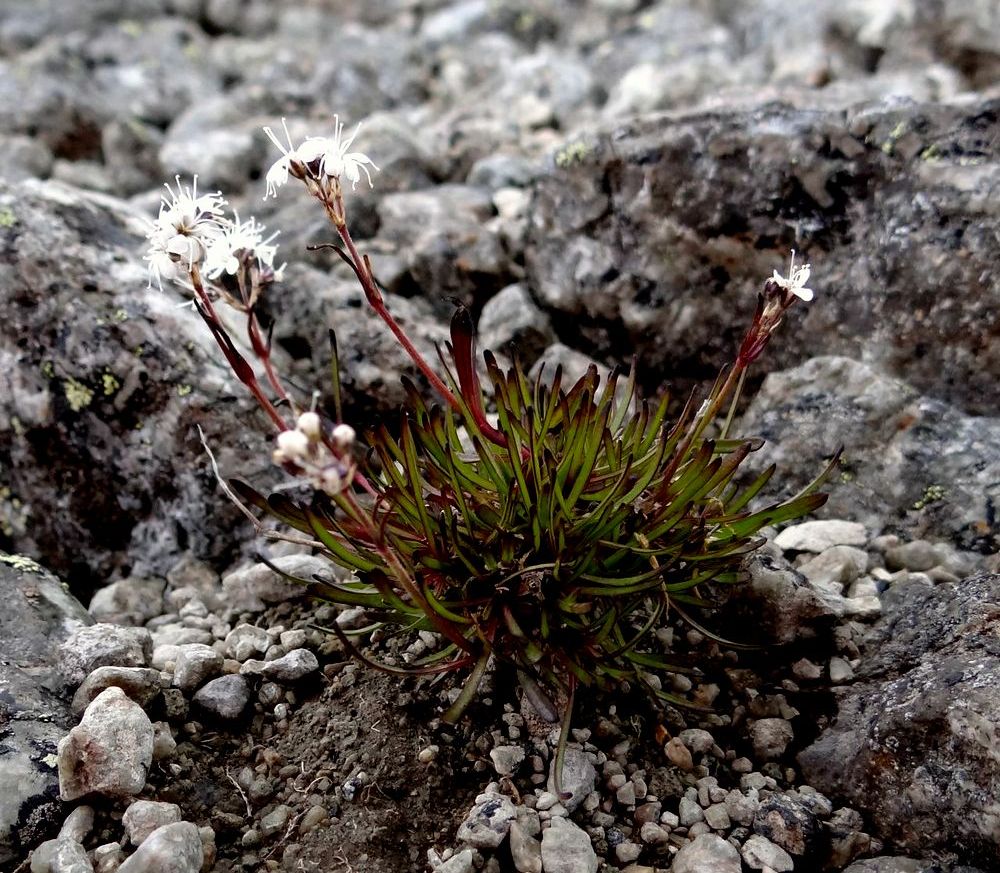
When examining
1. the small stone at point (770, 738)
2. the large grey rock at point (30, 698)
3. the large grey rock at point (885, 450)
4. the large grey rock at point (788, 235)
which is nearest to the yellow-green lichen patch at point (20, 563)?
the large grey rock at point (30, 698)

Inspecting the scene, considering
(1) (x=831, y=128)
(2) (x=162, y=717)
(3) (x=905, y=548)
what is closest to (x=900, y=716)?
(3) (x=905, y=548)

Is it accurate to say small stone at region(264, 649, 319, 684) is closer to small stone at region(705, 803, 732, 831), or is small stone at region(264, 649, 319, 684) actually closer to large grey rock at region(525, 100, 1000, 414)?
small stone at region(705, 803, 732, 831)

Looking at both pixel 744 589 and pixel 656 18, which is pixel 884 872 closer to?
pixel 744 589

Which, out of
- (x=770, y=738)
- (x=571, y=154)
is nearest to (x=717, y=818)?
(x=770, y=738)

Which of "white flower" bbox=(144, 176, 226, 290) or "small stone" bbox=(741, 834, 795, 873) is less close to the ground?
"white flower" bbox=(144, 176, 226, 290)

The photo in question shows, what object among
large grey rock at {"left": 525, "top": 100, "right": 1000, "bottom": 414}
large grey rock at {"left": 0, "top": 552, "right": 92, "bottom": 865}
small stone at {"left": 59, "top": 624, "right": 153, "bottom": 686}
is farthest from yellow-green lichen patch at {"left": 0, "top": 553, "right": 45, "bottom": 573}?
large grey rock at {"left": 525, "top": 100, "right": 1000, "bottom": 414}

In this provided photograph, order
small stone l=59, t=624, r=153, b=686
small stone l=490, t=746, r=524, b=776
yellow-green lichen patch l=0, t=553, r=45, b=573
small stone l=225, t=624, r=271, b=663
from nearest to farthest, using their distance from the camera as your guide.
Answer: small stone l=490, t=746, r=524, b=776
small stone l=59, t=624, r=153, b=686
small stone l=225, t=624, r=271, b=663
yellow-green lichen patch l=0, t=553, r=45, b=573

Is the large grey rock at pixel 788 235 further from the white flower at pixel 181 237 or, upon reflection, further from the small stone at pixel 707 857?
the white flower at pixel 181 237
